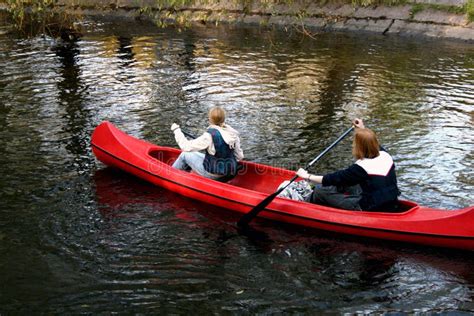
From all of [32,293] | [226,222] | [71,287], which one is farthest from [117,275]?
[226,222]

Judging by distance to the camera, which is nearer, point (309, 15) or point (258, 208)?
point (258, 208)

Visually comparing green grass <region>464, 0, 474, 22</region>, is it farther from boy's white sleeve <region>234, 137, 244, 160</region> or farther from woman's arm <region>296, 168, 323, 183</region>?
woman's arm <region>296, 168, 323, 183</region>

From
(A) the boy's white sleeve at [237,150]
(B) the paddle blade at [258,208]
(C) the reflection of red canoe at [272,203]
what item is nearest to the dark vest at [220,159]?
(A) the boy's white sleeve at [237,150]

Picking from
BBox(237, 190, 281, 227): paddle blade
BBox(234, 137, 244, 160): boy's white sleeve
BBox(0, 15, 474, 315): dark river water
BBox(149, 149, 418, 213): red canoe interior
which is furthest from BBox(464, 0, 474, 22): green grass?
BBox(237, 190, 281, 227): paddle blade

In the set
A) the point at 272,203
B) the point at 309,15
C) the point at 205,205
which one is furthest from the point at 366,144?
the point at 309,15

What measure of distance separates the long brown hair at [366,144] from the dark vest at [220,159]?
1.89m

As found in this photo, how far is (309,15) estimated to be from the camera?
23141 millimetres

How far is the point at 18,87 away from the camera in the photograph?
13602 mm

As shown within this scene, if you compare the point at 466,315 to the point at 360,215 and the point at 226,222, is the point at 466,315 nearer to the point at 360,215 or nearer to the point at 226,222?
the point at 360,215

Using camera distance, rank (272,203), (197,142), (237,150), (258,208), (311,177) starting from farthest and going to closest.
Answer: (237,150) < (197,142) < (272,203) < (258,208) < (311,177)

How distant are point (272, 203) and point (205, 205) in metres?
1.06

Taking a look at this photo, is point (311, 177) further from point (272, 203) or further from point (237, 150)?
point (237, 150)

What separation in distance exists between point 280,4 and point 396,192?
60.1 ft

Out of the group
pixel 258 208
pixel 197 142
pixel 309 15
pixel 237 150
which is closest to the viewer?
pixel 258 208
